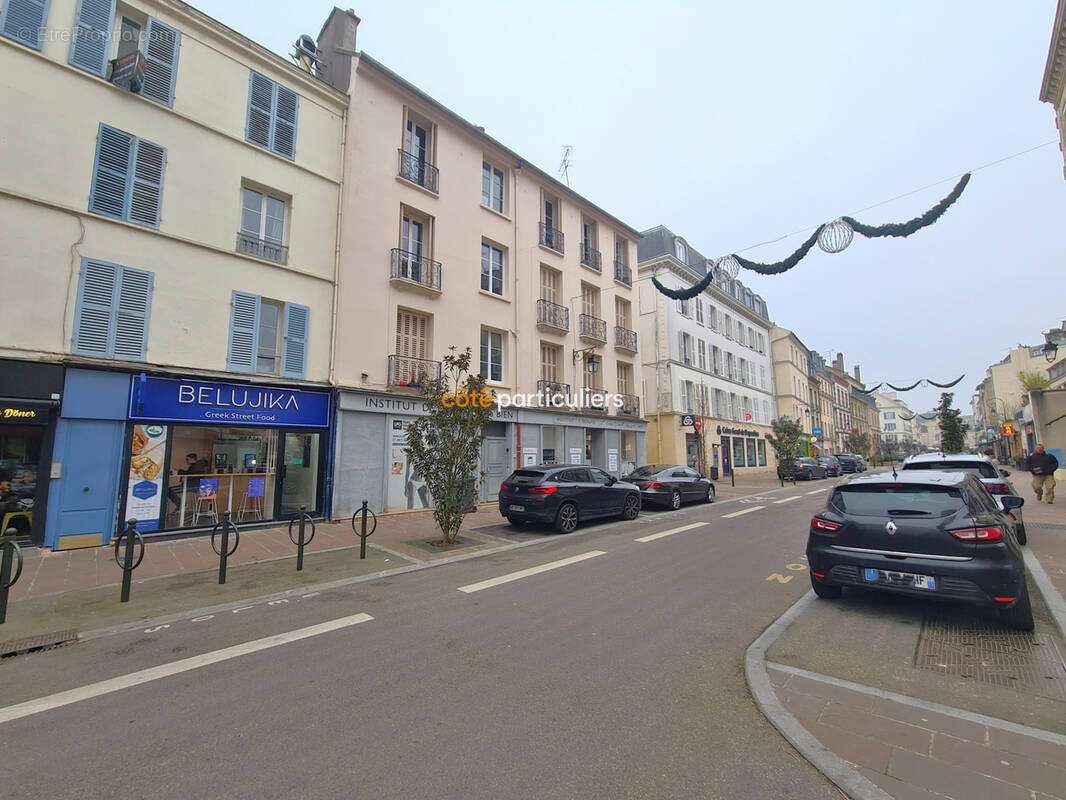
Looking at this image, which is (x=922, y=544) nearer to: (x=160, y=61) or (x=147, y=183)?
(x=147, y=183)

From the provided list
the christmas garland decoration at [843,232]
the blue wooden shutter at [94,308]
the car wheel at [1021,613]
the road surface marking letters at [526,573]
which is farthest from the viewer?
the blue wooden shutter at [94,308]

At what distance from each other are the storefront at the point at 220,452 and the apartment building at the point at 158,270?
4 centimetres

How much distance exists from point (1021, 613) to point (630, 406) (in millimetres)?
18053

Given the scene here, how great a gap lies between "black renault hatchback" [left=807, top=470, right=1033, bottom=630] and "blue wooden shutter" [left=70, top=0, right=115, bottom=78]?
1498 centimetres

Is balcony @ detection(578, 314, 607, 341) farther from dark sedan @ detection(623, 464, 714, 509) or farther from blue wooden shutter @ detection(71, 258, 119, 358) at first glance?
blue wooden shutter @ detection(71, 258, 119, 358)

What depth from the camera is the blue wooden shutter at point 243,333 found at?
1073 cm

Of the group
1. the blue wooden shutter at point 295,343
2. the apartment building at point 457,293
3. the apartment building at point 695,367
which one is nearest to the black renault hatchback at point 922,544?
the apartment building at point 457,293

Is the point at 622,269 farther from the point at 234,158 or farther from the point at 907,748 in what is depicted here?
the point at 907,748

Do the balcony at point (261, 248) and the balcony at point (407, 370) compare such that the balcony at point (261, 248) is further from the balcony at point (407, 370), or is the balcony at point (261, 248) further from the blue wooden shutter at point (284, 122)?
the balcony at point (407, 370)

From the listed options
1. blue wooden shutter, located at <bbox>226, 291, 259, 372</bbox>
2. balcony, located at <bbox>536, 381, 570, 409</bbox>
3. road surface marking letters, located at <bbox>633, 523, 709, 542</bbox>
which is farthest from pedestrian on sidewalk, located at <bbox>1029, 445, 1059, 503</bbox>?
blue wooden shutter, located at <bbox>226, 291, 259, 372</bbox>

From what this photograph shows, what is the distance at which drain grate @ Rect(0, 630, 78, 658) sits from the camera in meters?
4.40

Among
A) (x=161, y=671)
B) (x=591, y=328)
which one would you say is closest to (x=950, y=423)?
(x=591, y=328)

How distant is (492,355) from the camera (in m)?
16.6

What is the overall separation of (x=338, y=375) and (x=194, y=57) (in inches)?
306
